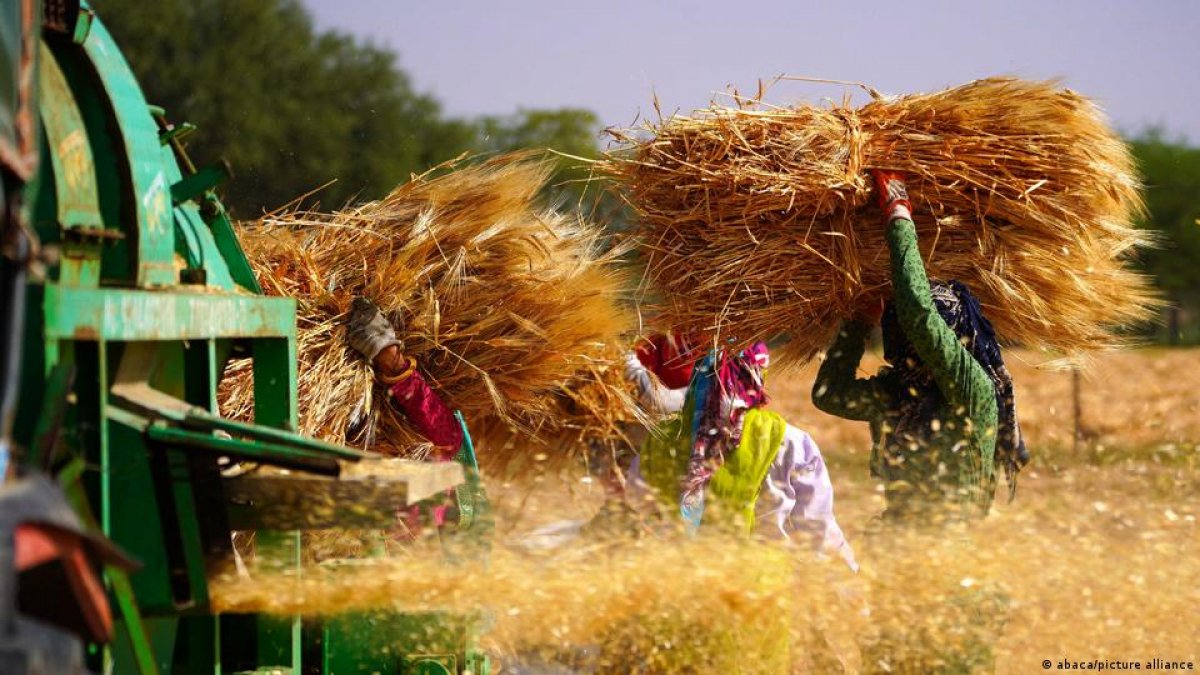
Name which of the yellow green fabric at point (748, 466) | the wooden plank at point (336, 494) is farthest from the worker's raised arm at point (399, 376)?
the wooden plank at point (336, 494)

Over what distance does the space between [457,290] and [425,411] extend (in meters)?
0.47

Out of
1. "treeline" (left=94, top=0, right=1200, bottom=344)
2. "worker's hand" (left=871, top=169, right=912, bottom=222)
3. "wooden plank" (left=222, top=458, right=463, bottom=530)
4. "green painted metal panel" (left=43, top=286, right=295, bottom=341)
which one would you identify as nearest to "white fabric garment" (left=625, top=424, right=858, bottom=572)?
"worker's hand" (left=871, top=169, right=912, bottom=222)

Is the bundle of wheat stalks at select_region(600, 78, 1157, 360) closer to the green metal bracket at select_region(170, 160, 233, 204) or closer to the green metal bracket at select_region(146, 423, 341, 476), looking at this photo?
the green metal bracket at select_region(170, 160, 233, 204)

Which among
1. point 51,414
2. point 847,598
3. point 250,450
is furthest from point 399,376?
point 51,414

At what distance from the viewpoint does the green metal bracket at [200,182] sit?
120 inches

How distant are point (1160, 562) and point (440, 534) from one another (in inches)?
→ 99.3

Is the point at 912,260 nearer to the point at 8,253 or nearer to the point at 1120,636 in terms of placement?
the point at 1120,636

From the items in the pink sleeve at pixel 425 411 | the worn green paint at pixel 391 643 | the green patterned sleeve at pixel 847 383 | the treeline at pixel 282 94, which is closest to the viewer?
the worn green paint at pixel 391 643

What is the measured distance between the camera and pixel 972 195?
4.26 metres

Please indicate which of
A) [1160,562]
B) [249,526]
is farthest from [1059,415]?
[249,526]

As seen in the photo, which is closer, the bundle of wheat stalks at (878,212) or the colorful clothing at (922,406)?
the colorful clothing at (922,406)

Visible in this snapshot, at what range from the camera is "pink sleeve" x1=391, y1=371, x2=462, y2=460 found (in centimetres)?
483

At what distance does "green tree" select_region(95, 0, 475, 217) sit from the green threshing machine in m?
17.5

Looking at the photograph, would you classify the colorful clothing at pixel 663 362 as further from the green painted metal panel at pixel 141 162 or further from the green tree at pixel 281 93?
the green tree at pixel 281 93
